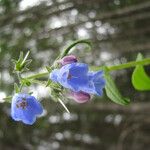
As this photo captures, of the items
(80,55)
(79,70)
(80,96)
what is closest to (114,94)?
(80,96)

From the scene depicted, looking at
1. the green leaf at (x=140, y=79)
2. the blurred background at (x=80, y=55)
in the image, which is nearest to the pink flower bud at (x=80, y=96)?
the green leaf at (x=140, y=79)

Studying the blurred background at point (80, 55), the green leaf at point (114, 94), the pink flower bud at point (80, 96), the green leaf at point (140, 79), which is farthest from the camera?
the blurred background at point (80, 55)

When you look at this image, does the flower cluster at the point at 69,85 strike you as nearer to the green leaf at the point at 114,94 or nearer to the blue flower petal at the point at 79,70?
the blue flower petal at the point at 79,70

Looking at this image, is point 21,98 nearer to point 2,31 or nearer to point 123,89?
point 2,31

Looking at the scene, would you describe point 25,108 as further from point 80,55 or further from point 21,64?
point 80,55

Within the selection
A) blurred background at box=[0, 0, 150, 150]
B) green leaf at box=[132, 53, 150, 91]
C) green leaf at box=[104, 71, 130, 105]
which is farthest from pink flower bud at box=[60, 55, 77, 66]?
blurred background at box=[0, 0, 150, 150]
